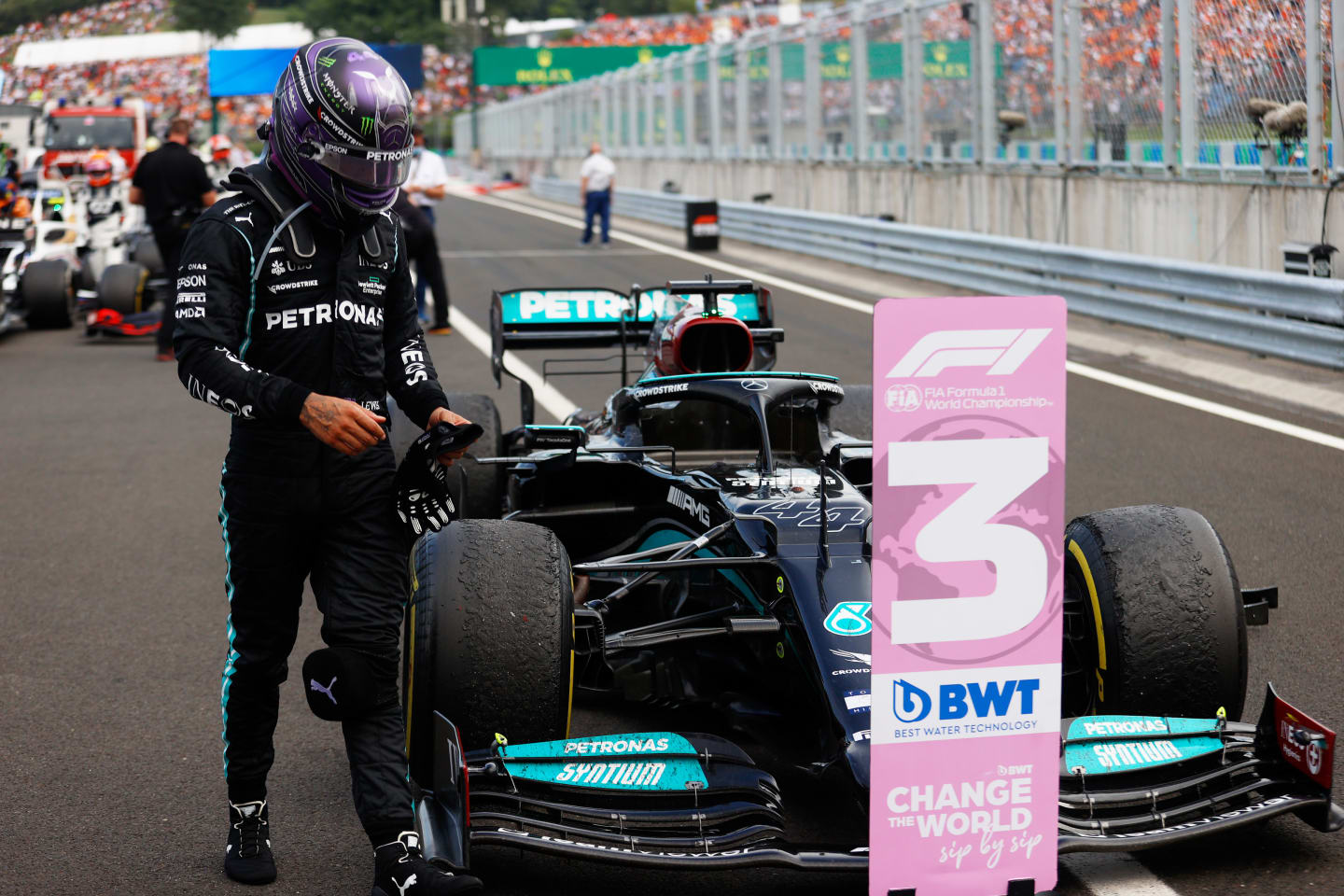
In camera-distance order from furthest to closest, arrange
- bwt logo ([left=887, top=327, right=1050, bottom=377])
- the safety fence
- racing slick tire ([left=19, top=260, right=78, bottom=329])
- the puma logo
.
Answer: racing slick tire ([left=19, top=260, right=78, bottom=329]) < the safety fence < the puma logo < bwt logo ([left=887, top=327, right=1050, bottom=377])

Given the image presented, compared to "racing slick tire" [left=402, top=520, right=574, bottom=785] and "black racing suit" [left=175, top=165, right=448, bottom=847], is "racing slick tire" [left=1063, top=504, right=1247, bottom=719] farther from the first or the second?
"black racing suit" [left=175, top=165, right=448, bottom=847]

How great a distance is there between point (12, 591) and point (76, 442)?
3.93 m

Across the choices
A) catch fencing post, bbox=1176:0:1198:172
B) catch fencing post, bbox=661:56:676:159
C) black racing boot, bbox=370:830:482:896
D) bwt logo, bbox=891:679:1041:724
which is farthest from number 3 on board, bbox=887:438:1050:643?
catch fencing post, bbox=661:56:676:159

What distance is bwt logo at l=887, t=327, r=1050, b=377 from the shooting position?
11.0 ft

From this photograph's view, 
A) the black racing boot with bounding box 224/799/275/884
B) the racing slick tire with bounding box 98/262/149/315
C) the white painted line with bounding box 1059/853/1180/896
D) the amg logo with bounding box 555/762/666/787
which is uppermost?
the racing slick tire with bounding box 98/262/149/315

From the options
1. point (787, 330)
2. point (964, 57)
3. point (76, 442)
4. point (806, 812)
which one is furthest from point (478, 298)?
point (806, 812)

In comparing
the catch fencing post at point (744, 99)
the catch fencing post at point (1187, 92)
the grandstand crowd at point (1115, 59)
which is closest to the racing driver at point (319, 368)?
the grandstand crowd at point (1115, 59)

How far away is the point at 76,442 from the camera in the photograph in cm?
1083

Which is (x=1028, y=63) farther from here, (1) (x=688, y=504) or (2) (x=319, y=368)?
(2) (x=319, y=368)

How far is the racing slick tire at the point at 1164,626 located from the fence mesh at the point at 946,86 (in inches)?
655

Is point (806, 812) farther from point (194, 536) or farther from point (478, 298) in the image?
point (478, 298)

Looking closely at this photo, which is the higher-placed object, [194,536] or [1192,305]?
[1192,305]

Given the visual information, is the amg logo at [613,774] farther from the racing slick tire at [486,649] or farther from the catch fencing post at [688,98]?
the catch fencing post at [688,98]

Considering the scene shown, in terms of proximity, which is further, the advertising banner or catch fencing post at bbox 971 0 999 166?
catch fencing post at bbox 971 0 999 166
